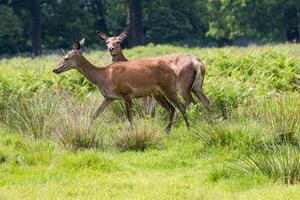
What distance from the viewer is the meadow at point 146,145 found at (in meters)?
9.23

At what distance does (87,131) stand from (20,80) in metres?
4.42

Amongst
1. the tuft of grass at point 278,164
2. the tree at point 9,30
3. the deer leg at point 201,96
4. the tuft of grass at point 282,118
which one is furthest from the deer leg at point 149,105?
the tree at point 9,30

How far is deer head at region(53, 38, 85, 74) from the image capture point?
14.0 m

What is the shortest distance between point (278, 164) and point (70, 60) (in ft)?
19.6

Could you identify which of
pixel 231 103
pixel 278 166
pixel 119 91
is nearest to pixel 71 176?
pixel 278 166

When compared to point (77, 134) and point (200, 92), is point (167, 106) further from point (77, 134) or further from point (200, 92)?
point (77, 134)

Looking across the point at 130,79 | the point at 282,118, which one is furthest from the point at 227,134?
the point at 130,79

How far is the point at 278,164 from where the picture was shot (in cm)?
932

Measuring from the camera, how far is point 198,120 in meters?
13.9

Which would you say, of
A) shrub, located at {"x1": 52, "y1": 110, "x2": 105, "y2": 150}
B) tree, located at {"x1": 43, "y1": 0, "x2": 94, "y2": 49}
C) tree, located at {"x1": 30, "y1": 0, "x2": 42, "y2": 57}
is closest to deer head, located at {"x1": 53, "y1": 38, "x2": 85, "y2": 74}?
shrub, located at {"x1": 52, "y1": 110, "x2": 105, "y2": 150}

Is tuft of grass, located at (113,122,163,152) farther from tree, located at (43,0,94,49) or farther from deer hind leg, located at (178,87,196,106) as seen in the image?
tree, located at (43,0,94,49)

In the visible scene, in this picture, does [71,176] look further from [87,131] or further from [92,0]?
[92,0]

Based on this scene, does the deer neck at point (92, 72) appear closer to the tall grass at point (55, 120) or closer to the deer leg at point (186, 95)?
the tall grass at point (55, 120)

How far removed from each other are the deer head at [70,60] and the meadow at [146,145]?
58 centimetres
